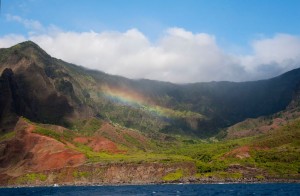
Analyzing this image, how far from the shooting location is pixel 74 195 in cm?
16675

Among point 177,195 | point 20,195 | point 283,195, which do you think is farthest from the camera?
point 20,195

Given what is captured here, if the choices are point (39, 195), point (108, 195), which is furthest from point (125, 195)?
point (39, 195)

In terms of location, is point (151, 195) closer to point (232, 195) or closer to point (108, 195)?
point (108, 195)

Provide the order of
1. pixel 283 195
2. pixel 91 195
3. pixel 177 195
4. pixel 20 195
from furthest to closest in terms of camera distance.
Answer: pixel 20 195 < pixel 91 195 < pixel 177 195 < pixel 283 195

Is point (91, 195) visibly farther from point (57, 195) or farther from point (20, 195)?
point (20, 195)

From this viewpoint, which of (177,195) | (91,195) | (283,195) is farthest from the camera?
(91,195)

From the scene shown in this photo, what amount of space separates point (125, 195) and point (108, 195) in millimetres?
6510

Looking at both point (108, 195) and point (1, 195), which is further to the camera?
point (1, 195)

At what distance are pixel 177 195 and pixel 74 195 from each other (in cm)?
4063

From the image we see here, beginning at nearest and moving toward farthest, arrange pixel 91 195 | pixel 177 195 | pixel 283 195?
1. pixel 283 195
2. pixel 177 195
3. pixel 91 195

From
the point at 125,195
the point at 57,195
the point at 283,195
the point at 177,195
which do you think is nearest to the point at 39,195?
→ the point at 57,195

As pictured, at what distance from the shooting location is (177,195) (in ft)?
503

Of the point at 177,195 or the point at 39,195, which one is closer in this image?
the point at 177,195

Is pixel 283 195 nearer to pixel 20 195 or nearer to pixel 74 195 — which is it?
pixel 74 195
